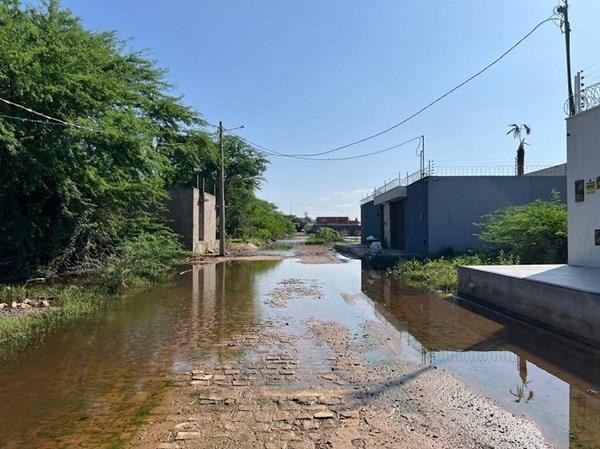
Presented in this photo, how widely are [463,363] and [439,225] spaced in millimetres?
16862

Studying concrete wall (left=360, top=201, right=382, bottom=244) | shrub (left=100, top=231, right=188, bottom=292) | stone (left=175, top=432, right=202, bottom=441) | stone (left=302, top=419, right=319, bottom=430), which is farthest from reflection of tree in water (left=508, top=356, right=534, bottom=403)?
concrete wall (left=360, top=201, right=382, bottom=244)

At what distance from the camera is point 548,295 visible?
843 cm

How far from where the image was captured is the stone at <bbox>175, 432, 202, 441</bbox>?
13.7 feet

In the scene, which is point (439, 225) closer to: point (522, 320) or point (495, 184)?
point (495, 184)

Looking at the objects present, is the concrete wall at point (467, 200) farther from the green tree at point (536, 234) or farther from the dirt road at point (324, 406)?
the dirt road at point (324, 406)

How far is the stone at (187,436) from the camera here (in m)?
4.17

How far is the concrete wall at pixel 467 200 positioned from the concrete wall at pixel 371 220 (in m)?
13.8

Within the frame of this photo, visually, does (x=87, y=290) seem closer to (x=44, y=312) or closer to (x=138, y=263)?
(x=138, y=263)

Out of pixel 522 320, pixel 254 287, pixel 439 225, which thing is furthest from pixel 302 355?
pixel 439 225

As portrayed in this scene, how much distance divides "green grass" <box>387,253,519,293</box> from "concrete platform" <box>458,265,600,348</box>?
1727 millimetres

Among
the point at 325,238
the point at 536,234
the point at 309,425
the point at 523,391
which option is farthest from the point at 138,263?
the point at 325,238

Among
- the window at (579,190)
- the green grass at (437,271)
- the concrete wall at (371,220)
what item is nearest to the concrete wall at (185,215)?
the green grass at (437,271)

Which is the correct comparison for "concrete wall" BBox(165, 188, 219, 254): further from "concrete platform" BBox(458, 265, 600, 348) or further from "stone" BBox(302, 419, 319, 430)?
"stone" BBox(302, 419, 319, 430)

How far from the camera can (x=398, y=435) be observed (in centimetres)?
424
